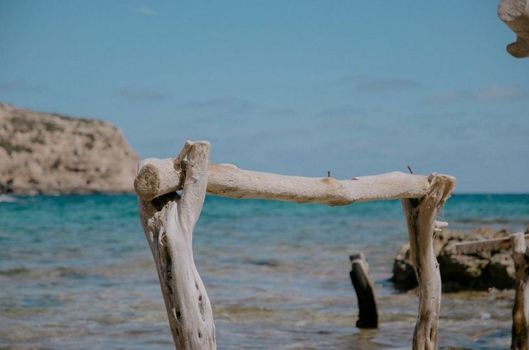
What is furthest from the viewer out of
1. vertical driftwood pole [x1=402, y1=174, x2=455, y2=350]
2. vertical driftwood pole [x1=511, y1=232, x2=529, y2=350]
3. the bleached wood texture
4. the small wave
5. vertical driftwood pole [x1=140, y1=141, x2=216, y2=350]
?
the small wave

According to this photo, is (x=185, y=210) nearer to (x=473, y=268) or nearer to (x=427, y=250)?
(x=427, y=250)

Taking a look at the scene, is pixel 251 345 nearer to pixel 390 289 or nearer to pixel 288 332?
pixel 288 332

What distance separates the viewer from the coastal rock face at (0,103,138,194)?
103938 millimetres

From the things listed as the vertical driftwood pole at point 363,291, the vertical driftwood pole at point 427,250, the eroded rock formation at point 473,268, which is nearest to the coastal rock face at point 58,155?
the eroded rock formation at point 473,268

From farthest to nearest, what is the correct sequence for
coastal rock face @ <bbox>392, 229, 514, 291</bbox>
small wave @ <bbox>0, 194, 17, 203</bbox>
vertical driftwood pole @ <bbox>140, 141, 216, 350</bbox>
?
small wave @ <bbox>0, 194, 17, 203</bbox> < coastal rock face @ <bbox>392, 229, 514, 291</bbox> < vertical driftwood pole @ <bbox>140, 141, 216, 350</bbox>

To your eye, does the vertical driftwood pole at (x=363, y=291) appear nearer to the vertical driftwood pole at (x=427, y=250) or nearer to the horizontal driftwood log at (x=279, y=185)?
the vertical driftwood pole at (x=427, y=250)

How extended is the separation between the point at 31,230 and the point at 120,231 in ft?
12.3

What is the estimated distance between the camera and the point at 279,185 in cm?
665

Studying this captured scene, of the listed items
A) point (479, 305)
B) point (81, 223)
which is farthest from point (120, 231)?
point (479, 305)

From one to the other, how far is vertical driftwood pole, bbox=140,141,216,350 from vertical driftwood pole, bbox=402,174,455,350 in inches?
119

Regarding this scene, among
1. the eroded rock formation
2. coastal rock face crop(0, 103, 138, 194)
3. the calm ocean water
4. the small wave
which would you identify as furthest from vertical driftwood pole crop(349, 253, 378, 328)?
coastal rock face crop(0, 103, 138, 194)

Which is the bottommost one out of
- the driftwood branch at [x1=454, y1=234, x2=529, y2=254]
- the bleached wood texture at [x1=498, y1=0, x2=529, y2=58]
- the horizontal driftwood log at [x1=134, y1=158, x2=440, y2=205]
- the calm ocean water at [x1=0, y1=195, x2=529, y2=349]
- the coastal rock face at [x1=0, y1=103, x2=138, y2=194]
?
the calm ocean water at [x1=0, y1=195, x2=529, y2=349]

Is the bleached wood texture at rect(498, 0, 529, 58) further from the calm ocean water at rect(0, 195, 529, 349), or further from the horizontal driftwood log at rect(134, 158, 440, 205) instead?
the calm ocean water at rect(0, 195, 529, 349)

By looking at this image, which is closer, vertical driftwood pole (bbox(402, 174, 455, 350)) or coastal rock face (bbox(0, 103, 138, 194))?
vertical driftwood pole (bbox(402, 174, 455, 350))
